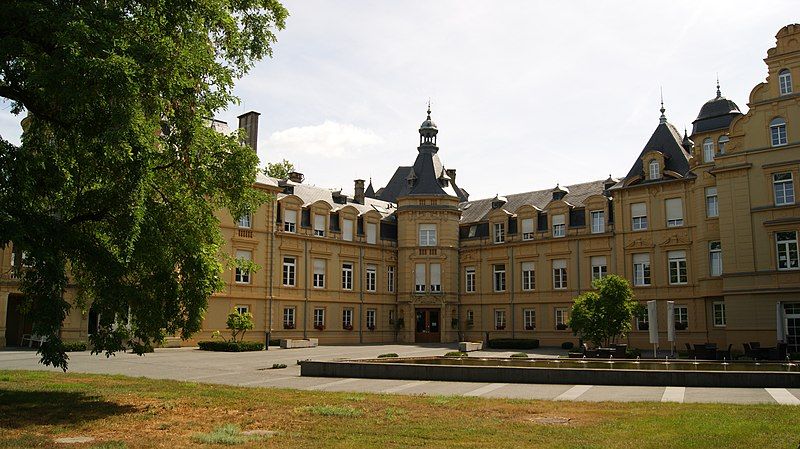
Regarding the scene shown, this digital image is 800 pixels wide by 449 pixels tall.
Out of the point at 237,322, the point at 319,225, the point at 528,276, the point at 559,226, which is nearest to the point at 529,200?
the point at 559,226

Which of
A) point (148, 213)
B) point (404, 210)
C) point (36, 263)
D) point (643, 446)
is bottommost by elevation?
point (643, 446)

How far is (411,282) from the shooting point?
5006cm

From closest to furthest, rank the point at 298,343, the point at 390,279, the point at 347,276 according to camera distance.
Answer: the point at 298,343 < the point at 347,276 < the point at 390,279

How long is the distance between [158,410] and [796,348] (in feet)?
97.4

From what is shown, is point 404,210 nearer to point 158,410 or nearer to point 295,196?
point 295,196

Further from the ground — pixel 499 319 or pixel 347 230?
pixel 347 230

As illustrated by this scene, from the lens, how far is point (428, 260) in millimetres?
50250

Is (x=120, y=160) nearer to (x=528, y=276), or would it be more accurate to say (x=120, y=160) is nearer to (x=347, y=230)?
(x=347, y=230)

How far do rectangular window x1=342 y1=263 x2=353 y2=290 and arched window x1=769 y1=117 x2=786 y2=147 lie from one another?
2750 centimetres

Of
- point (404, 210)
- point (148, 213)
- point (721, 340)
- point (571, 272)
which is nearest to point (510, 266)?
point (571, 272)

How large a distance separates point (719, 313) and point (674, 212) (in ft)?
21.8

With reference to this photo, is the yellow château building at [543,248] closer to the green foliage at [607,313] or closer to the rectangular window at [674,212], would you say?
the rectangular window at [674,212]

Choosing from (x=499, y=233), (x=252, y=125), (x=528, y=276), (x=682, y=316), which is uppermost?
(x=252, y=125)

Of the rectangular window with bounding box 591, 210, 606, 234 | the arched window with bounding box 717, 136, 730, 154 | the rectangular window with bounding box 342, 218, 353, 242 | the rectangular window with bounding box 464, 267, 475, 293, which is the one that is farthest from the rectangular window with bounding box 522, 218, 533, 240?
the arched window with bounding box 717, 136, 730, 154
